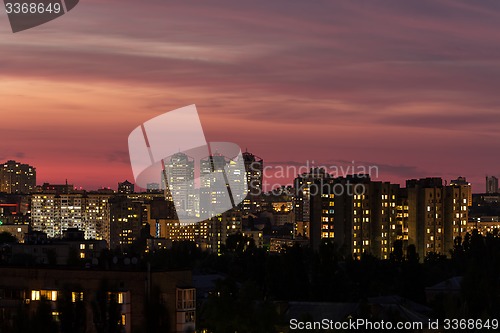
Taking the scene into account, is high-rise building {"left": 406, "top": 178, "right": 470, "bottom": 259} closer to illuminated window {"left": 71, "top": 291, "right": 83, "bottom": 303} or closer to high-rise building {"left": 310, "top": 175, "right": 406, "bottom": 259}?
high-rise building {"left": 310, "top": 175, "right": 406, "bottom": 259}

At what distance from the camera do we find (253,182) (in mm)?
117625

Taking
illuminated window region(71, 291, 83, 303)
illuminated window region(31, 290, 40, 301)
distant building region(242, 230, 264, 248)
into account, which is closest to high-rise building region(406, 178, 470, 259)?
distant building region(242, 230, 264, 248)

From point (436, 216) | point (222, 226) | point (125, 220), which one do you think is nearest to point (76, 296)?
point (436, 216)

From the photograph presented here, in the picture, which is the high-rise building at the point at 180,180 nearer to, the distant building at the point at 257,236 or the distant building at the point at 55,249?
the distant building at the point at 257,236

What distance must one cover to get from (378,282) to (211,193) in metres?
62.6

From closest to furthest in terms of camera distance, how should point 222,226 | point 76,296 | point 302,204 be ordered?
point 76,296 → point 222,226 → point 302,204

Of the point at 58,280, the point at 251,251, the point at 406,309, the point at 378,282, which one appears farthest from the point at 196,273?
the point at 58,280

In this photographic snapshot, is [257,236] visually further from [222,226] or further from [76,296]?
[76,296]

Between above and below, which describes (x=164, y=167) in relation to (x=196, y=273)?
above

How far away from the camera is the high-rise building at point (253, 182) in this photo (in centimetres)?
11281

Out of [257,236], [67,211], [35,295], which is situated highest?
[67,211]

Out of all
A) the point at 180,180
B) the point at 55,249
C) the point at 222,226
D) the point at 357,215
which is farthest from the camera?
the point at 180,180

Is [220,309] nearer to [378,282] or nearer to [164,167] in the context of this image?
[378,282]

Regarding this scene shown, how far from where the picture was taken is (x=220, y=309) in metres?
27.8
